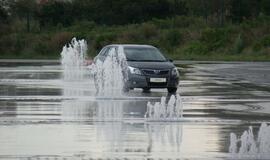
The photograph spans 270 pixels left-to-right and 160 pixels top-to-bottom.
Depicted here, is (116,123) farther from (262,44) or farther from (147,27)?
(147,27)

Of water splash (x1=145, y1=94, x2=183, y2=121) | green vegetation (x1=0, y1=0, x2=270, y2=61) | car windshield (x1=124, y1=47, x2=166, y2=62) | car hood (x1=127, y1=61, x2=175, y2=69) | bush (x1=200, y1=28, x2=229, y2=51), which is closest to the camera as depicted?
water splash (x1=145, y1=94, x2=183, y2=121)

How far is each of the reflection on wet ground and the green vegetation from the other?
32448 millimetres

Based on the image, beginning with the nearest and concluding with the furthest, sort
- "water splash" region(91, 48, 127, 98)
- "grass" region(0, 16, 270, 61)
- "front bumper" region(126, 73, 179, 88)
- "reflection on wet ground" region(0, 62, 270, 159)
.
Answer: "reflection on wet ground" region(0, 62, 270, 159)
"water splash" region(91, 48, 127, 98)
"front bumper" region(126, 73, 179, 88)
"grass" region(0, 16, 270, 61)

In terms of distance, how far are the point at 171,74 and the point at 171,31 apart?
3860cm

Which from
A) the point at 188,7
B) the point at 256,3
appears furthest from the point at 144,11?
the point at 256,3

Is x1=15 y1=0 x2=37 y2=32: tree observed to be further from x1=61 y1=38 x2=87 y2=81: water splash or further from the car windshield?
the car windshield

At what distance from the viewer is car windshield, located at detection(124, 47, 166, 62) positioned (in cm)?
2478

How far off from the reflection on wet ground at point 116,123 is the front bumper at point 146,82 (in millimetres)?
261

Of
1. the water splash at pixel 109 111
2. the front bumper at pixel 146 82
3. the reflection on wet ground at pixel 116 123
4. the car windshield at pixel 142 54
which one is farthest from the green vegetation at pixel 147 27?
the water splash at pixel 109 111

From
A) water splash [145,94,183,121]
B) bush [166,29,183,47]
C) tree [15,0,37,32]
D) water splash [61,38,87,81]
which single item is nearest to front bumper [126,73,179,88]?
water splash [145,94,183,121]

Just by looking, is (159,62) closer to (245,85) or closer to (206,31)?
(245,85)

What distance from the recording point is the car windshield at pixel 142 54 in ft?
81.3

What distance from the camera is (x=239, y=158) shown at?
1097 cm

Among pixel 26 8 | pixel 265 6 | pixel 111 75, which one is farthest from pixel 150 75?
pixel 26 8
